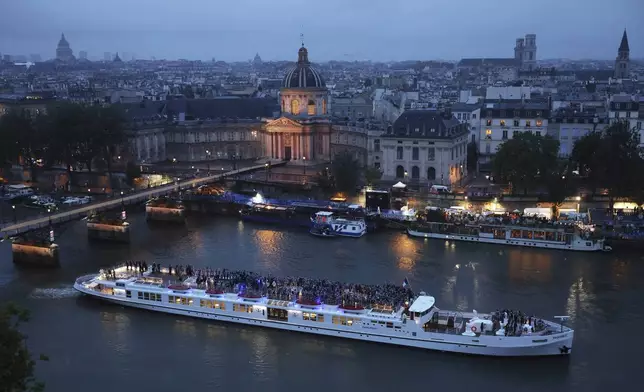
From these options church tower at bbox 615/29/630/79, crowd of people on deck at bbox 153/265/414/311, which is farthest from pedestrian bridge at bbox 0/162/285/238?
church tower at bbox 615/29/630/79

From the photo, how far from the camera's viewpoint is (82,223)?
40.8 metres

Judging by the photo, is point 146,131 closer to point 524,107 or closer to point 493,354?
point 524,107

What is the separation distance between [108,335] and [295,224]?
17.1 meters

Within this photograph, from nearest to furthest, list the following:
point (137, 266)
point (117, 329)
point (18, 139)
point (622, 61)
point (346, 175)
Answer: point (117, 329) < point (137, 266) < point (346, 175) < point (18, 139) < point (622, 61)

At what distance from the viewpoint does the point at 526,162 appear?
3984 cm

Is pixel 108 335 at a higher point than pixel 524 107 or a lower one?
lower

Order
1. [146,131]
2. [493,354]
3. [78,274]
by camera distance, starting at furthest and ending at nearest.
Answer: [146,131] → [78,274] → [493,354]

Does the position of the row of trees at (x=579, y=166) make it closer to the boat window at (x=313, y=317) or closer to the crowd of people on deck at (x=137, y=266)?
the boat window at (x=313, y=317)

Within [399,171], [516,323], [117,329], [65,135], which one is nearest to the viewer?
[516,323]

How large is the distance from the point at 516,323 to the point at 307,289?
6950mm

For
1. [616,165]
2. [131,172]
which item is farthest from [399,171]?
[131,172]

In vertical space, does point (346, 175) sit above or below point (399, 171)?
above

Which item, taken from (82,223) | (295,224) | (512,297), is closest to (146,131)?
(82,223)

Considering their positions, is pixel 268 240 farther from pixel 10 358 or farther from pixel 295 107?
pixel 10 358
